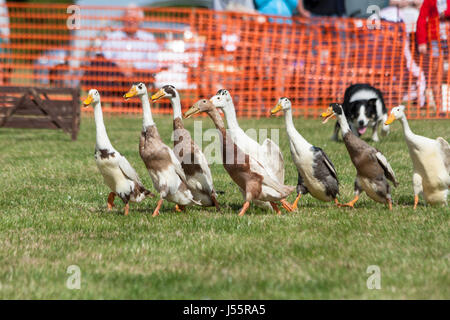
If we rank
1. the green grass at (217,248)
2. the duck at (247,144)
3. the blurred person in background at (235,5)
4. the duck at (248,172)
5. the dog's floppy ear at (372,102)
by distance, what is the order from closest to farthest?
the green grass at (217,248) → the duck at (248,172) → the duck at (247,144) → the dog's floppy ear at (372,102) → the blurred person in background at (235,5)

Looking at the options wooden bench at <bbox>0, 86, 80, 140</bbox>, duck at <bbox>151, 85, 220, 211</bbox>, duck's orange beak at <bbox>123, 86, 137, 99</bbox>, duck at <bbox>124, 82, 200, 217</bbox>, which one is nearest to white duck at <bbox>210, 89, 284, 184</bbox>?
duck at <bbox>151, 85, 220, 211</bbox>

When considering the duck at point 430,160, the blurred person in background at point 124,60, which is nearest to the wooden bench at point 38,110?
the blurred person in background at point 124,60

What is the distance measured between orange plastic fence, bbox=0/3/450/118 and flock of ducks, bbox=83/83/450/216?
9.71 meters

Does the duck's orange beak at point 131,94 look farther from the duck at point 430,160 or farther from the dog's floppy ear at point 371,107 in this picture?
the dog's floppy ear at point 371,107

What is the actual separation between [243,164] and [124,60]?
13.1 m

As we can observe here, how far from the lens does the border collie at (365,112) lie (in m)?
12.0

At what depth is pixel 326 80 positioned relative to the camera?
1711 centimetres

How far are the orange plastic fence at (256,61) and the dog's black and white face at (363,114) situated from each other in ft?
12.7

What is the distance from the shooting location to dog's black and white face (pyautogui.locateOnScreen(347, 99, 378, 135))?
12.0 meters

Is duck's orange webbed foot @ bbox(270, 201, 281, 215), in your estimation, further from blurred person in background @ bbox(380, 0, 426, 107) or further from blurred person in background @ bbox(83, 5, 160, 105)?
blurred person in background @ bbox(83, 5, 160, 105)

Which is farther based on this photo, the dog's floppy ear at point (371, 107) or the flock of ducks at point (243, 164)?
the dog's floppy ear at point (371, 107)

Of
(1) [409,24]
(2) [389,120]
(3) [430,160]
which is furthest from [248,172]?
(1) [409,24]
